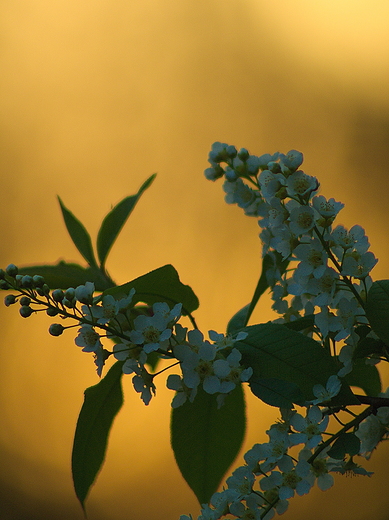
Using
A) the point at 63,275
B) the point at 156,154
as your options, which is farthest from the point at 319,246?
the point at 156,154

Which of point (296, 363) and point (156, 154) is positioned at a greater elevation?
point (156, 154)

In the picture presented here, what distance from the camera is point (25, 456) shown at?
88.6 inches

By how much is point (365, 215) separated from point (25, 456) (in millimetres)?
1851

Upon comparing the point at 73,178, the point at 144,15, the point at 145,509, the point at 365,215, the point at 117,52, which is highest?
the point at 144,15

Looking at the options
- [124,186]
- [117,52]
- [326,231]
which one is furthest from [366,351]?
[117,52]

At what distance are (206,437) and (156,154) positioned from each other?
6.54ft

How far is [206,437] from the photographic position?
537 millimetres

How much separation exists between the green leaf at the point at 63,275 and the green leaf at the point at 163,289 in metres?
0.14

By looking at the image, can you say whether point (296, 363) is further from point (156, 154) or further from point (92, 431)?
point (156, 154)

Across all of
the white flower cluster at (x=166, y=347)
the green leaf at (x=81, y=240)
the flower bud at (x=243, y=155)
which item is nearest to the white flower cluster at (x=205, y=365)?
the white flower cluster at (x=166, y=347)

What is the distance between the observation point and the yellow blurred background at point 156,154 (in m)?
2.26

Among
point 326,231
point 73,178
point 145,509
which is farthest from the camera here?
point 73,178

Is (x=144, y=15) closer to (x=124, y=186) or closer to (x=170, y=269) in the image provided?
(x=124, y=186)

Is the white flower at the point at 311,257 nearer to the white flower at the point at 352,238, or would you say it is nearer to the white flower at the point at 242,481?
the white flower at the point at 352,238
